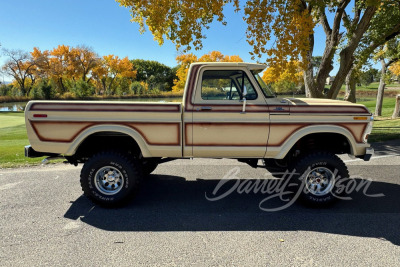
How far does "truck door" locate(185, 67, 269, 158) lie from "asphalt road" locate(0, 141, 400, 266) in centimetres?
92

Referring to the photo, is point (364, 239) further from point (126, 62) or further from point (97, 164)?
point (126, 62)

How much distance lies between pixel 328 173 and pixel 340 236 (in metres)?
1.10

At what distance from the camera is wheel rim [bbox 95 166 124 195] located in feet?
13.3

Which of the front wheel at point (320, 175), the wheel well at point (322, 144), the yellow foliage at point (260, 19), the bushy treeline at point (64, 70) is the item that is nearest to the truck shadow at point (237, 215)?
the front wheel at point (320, 175)

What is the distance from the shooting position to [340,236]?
3270 mm

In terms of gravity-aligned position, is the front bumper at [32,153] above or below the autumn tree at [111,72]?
below

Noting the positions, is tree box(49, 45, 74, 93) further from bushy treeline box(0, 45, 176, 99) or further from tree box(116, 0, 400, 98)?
tree box(116, 0, 400, 98)

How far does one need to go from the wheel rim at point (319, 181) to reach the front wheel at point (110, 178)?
105 inches

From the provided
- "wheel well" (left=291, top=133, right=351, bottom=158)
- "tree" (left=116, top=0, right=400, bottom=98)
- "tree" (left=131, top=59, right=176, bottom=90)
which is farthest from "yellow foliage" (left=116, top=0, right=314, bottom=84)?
"tree" (left=131, top=59, right=176, bottom=90)

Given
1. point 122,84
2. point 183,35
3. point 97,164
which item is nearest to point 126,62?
point 122,84

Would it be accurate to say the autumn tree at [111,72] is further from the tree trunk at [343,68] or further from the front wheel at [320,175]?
the front wheel at [320,175]

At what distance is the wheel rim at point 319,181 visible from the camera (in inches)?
161

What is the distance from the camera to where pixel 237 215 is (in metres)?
3.83

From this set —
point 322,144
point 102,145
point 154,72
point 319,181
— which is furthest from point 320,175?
point 154,72
